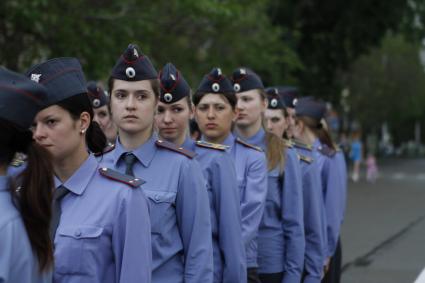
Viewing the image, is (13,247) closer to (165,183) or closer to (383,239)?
(165,183)

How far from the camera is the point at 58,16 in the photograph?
1684 centimetres

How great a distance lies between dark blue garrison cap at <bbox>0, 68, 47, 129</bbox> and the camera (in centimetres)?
252

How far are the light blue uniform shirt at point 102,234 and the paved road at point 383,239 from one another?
7418mm

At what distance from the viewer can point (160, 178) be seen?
3.91 metres

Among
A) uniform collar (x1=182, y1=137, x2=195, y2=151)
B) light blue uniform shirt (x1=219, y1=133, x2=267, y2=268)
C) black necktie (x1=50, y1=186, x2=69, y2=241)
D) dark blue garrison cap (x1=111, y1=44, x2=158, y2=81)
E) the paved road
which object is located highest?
dark blue garrison cap (x1=111, y1=44, x2=158, y2=81)

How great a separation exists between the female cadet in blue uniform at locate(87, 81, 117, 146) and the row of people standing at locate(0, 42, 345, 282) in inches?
34.9

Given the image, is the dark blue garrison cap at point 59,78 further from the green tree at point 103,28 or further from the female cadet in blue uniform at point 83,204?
the green tree at point 103,28

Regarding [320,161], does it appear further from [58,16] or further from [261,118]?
[58,16]

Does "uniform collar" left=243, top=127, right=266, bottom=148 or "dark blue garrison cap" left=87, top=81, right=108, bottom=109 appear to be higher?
"dark blue garrison cap" left=87, top=81, right=108, bottom=109

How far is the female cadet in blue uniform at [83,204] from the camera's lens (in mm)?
3098

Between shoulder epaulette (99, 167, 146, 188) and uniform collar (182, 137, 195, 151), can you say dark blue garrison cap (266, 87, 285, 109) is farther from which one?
shoulder epaulette (99, 167, 146, 188)

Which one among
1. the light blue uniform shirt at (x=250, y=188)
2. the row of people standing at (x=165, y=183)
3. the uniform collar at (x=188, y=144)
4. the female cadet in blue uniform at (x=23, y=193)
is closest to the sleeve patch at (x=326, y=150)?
the row of people standing at (x=165, y=183)

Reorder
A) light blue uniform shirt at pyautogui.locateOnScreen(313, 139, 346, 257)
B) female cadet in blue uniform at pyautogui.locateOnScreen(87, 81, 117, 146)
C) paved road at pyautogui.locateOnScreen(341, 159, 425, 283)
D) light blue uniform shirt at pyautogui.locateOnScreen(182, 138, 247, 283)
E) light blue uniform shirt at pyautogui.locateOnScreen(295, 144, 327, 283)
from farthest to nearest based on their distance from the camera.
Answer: paved road at pyautogui.locateOnScreen(341, 159, 425, 283), light blue uniform shirt at pyautogui.locateOnScreen(313, 139, 346, 257), light blue uniform shirt at pyautogui.locateOnScreen(295, 144, 327, 283), female cadet in blue uniform at pyautogui.locateOnScreen(87, 81, 117, 146), light blue uniform shirt at pyautogui.locateOnScreen(182, 138, 247, 283)

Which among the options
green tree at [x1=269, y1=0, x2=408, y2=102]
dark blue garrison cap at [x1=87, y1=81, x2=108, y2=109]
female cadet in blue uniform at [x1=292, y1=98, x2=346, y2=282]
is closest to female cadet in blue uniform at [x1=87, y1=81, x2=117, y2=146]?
dark blue garrison cap at [x1=87, y1=81, x2=108, y2=109]
